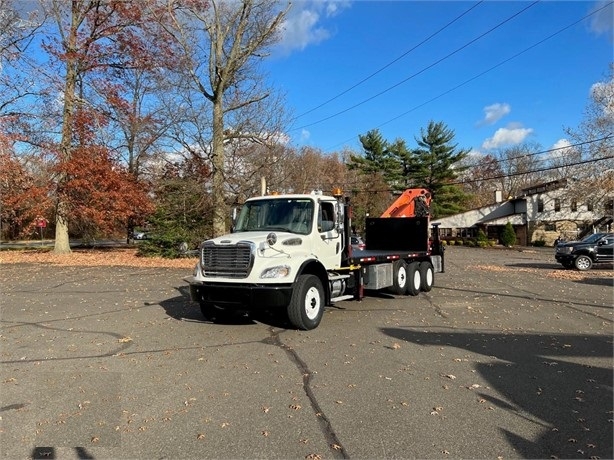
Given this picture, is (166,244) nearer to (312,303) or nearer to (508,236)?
(312,303)

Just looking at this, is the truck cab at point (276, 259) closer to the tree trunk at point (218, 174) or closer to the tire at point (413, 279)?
the tire at point (413, 279)

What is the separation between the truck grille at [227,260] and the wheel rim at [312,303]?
45.5 inches

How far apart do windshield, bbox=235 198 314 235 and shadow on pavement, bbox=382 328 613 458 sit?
262 cm

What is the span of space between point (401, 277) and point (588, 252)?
556 inches

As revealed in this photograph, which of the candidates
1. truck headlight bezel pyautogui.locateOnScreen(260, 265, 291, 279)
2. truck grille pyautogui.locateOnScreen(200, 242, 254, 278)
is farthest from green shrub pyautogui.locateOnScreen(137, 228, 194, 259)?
truck headlight bezel pyautogui.locateOnScreen(260, 265, 291, 279)

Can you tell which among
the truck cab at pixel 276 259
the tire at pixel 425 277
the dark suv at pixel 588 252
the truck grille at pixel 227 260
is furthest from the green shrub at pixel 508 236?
the truck grille at pixel 227 260

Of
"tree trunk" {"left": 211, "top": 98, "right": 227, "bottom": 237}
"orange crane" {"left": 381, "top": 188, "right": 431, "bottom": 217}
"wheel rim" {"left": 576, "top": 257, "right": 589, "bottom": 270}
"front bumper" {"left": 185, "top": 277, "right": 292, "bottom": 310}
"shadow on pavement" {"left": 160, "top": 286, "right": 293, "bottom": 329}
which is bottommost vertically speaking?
"shadow on pavement" {"left": 160, "top": 286, "right": 293, "bottom": 329}

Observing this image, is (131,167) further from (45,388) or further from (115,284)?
(45,388)

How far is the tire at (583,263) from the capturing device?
23.1 m

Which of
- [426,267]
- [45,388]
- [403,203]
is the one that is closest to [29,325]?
[45,388]

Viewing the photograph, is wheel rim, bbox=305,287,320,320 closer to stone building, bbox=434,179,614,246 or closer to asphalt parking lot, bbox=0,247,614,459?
asphalt parking lot, bbox=0,247,614,459

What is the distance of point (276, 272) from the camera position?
341 inches

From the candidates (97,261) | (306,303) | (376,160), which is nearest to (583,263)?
(306,303)

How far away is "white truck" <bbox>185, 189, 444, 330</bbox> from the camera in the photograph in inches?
340
